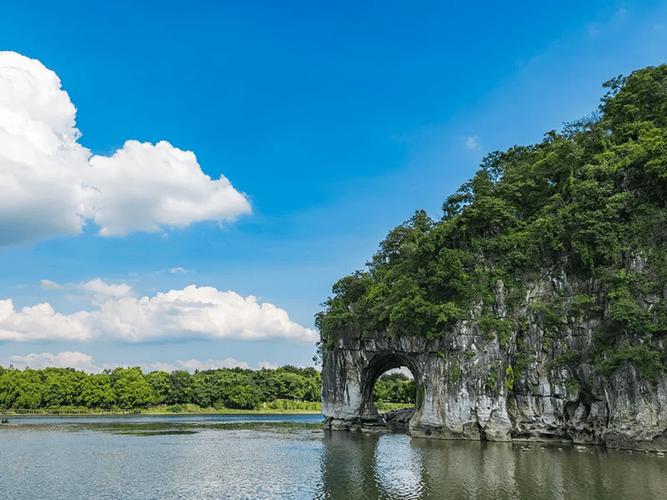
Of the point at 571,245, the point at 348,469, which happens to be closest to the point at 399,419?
the point at 571,245

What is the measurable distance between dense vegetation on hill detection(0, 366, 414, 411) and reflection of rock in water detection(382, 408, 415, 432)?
16694 mm

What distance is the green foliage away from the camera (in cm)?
8562

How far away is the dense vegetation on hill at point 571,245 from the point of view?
31.0 metres

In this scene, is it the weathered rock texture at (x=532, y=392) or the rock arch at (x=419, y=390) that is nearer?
the weathered rock texture at (x=532, y=392)

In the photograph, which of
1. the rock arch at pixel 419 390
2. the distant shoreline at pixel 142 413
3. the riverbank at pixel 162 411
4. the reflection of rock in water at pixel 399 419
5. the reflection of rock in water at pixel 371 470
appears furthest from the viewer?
the riverbank at pixel 162 411

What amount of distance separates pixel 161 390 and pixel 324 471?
76836 millimetres

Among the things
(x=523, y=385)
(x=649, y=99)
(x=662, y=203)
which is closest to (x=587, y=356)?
(x=523, y=385)

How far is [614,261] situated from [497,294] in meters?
8.28

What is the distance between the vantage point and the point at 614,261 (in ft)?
108

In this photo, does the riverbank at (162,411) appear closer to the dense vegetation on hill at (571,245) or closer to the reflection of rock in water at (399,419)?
the reflection of rock in water at (399,419)

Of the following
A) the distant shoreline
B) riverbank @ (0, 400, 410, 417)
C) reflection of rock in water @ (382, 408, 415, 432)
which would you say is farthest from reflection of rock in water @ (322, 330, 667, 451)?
the distant shoreline

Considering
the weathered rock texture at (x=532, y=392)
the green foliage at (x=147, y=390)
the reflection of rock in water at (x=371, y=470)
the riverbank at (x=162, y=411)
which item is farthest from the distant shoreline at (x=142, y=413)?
the weathered rock texture at (x=532, y=392)

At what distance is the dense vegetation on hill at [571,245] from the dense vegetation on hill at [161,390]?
37.1 m

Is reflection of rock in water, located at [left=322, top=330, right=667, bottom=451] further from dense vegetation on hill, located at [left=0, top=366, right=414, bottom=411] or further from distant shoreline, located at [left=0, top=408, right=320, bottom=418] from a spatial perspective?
distant shoreline, located at [left=0, top=408, right=320, bottom=418]
